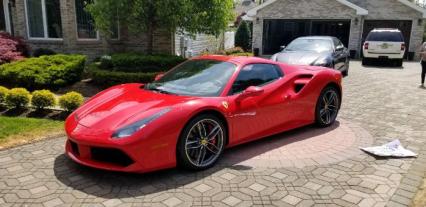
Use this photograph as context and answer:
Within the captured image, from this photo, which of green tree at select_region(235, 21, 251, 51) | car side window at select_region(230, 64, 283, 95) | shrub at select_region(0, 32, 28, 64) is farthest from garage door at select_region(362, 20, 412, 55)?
car side window at select_region(230, 64, 283, 95)

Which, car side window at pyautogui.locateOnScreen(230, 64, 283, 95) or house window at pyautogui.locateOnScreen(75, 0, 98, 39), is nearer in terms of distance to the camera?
car side window at pyautogui.locateOnScreen(230, 64, 283, 95)

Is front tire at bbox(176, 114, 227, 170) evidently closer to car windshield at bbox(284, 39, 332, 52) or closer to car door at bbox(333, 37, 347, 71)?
car door at bbox(333, 37, 347, 71)

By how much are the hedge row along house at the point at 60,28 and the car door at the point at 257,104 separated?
320 inches

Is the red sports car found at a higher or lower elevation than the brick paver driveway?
higher

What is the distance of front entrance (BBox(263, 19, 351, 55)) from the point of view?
2371cm

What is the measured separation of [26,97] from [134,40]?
27.8 ft

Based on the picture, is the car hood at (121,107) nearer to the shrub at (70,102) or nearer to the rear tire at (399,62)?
the shrub at (70,102)

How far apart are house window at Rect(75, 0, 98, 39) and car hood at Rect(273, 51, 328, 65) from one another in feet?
23.1

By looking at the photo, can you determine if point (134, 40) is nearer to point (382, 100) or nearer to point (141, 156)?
point (382, 100)

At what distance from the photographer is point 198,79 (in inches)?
205

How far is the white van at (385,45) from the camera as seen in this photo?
677 inches

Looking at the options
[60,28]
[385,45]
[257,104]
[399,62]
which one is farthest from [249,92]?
[399,62]

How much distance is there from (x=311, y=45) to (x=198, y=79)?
29.3 ft

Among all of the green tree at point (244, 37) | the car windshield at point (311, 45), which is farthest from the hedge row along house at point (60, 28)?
the green tree at point (244, 37)
